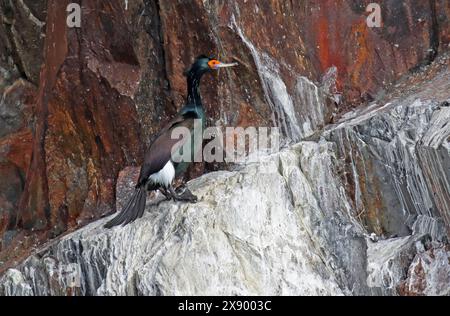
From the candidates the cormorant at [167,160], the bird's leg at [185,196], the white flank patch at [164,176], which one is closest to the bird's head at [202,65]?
the cormorant at [167,160]

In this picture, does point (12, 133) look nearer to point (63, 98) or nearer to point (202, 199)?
point (63, 98)

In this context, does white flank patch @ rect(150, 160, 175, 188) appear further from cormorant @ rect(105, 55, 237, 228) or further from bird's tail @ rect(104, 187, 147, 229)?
bird's tail @ rect(104, 187, 147, 229)

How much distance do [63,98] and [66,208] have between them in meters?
1.27

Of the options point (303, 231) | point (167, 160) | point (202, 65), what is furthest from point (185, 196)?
point (202, 65)

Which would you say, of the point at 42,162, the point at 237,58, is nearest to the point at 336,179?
the point at 237,58

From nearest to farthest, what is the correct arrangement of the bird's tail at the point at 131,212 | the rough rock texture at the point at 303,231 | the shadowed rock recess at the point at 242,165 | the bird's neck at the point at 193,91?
1. the rough rock texture at the point at 303,231
2. the shadowed rock recess at the point at 242,165
3. the bird's tail at the point at 131,212
4. the bird's neck at the point at 193,91

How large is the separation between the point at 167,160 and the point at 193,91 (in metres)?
0.92

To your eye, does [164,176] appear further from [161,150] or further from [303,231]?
[303,231]

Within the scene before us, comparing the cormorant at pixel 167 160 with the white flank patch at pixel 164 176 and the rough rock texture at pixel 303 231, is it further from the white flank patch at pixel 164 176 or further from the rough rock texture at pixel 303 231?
the rough rock texture at pixel 303 231

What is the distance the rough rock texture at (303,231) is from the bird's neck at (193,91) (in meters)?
0.83

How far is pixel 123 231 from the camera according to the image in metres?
8.95

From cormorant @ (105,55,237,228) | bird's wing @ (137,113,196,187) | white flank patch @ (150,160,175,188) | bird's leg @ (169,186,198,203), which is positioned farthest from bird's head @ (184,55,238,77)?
bird's leg @ (169,186,198,203)

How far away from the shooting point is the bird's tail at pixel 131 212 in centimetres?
897

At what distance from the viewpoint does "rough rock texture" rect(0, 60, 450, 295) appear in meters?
8.43
